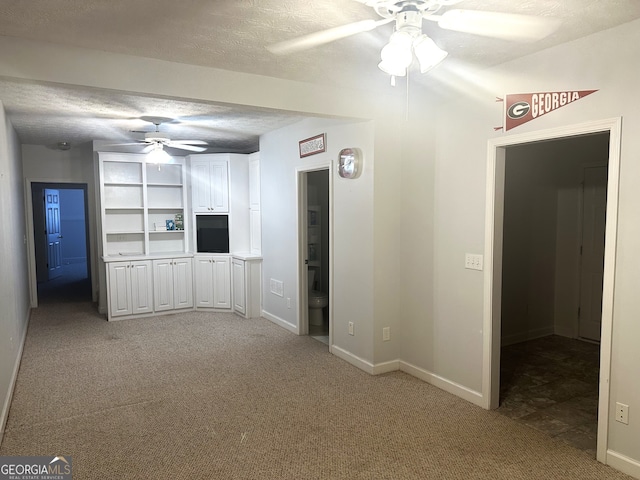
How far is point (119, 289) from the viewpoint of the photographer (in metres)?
5.86

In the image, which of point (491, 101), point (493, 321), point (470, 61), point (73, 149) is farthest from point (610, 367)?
point (73, 149)

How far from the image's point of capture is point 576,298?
505cm

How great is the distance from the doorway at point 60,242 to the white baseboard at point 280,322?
3332 mm

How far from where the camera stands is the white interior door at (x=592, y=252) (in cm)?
484

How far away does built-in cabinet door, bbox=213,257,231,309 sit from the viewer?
6242 millimetres

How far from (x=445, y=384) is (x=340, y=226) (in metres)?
1.69

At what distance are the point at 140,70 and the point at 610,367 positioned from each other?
3.37m

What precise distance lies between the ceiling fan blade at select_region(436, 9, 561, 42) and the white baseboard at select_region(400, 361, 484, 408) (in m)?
2.48

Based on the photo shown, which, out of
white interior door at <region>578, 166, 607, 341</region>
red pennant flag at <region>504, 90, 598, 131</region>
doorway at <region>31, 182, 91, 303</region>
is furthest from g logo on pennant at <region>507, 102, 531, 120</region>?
doorway at <region>31, 182, 91, 303</region>

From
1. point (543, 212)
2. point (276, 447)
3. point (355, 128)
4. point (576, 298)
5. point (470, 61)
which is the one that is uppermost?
point (470, 61)

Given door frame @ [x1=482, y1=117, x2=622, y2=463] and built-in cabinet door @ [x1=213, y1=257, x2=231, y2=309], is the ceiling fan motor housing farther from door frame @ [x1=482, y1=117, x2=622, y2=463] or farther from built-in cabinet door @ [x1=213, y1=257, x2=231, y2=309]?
door frame @ [x1=482, y1=117, x2=622, y2=463]

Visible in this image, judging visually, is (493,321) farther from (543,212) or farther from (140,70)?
(140,70)

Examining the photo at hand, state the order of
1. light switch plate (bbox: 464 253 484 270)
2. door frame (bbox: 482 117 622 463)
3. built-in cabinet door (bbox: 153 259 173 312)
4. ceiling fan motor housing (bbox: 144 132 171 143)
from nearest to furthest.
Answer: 1. door frame (bbox: 482 117 622 463)
2. light switch plate (bbox: 464 253 484 270)
3. ceiling fan motor housing (bbox: 144 132 171 143)
4. built-in cabinet door (bbox: 153 259 173 312)

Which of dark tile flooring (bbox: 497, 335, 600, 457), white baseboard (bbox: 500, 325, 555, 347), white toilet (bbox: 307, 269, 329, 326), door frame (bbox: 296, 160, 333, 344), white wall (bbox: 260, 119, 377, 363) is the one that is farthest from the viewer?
white toilet (bbox: 307, 269, 329, 326)
